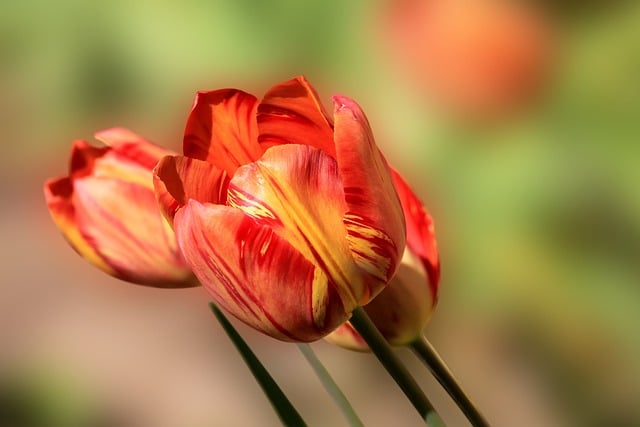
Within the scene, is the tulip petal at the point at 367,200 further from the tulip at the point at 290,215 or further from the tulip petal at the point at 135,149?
the tulip petal at the point at 135,149

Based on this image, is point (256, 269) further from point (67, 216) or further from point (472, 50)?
point (472, 50)

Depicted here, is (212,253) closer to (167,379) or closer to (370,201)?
(370,201)

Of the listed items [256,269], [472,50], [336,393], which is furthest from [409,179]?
[256,269]

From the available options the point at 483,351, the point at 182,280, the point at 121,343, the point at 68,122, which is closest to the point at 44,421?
the point at 121,343

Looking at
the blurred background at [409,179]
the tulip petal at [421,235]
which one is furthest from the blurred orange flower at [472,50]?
the tulip petal at [421,235]

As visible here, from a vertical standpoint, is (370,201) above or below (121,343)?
above

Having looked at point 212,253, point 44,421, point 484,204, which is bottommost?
point 44,421

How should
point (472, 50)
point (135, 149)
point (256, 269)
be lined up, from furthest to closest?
1. point (472, 50)
2. point (135, 149)
3. point (256, 269)
